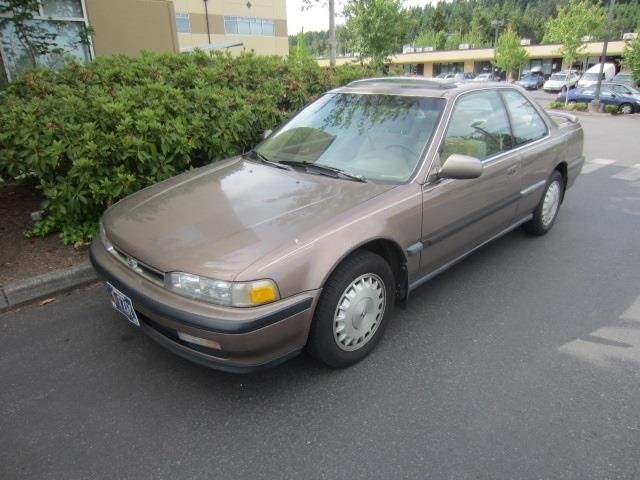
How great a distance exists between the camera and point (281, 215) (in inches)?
100.0

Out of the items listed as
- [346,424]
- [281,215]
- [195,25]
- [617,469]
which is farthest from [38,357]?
[195,25]

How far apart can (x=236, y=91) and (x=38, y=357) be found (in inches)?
132

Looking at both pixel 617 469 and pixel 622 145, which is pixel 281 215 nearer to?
pixel 617 469

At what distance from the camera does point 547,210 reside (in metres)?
4.59

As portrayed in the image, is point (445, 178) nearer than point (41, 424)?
No

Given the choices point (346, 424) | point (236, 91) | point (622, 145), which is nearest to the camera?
point (346, 424)

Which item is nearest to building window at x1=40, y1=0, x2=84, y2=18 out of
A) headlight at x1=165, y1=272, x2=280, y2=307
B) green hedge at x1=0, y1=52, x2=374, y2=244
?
green hedge at x1=0, y1=52, x2=374, y2=244

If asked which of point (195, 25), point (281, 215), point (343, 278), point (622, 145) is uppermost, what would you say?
point (195, 25)

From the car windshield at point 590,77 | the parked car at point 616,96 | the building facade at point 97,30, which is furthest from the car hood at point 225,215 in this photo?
the car windshield at point 590,77

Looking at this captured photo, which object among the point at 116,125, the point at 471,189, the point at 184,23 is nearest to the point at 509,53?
the point at 184,23

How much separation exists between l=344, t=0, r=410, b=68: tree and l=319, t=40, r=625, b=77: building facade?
116 ft

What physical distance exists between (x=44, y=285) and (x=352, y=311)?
2.51 m

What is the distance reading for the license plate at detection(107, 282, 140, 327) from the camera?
250 centimetres

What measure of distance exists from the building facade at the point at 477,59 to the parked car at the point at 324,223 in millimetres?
46043
